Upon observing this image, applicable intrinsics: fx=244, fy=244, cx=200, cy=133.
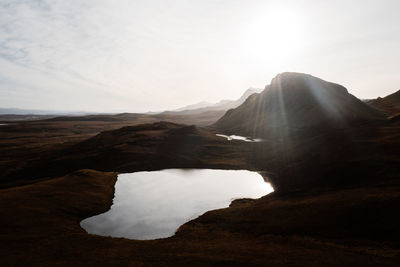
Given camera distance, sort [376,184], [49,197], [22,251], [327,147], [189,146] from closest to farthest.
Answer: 1. [22,251]
2. [376,184]
3. [49,197]
4. [327,147]
5. [189,146]

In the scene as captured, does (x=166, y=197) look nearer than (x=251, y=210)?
No

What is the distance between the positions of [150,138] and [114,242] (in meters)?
121

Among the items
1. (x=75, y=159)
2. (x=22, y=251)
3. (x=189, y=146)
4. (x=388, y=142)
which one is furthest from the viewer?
(x=189, y=146)

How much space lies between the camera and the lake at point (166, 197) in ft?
188

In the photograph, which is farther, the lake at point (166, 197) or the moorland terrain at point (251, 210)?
the lake at point (166, 197)

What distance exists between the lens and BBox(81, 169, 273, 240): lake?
2259 inches

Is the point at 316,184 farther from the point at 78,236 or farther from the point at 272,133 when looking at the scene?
the point at 272,133

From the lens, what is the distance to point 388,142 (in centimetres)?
9200

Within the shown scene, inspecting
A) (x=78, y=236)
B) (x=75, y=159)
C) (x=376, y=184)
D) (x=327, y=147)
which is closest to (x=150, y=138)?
(x=75, y=159)

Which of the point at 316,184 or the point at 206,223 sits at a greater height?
the point at 316,184

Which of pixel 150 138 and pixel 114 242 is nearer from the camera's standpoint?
pixel 114 242

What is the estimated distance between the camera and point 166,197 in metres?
79.8

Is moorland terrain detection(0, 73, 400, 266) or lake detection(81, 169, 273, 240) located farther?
lake detection(81, 169, 273, 240)

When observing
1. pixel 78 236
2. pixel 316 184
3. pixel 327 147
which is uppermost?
pixel 327 147
